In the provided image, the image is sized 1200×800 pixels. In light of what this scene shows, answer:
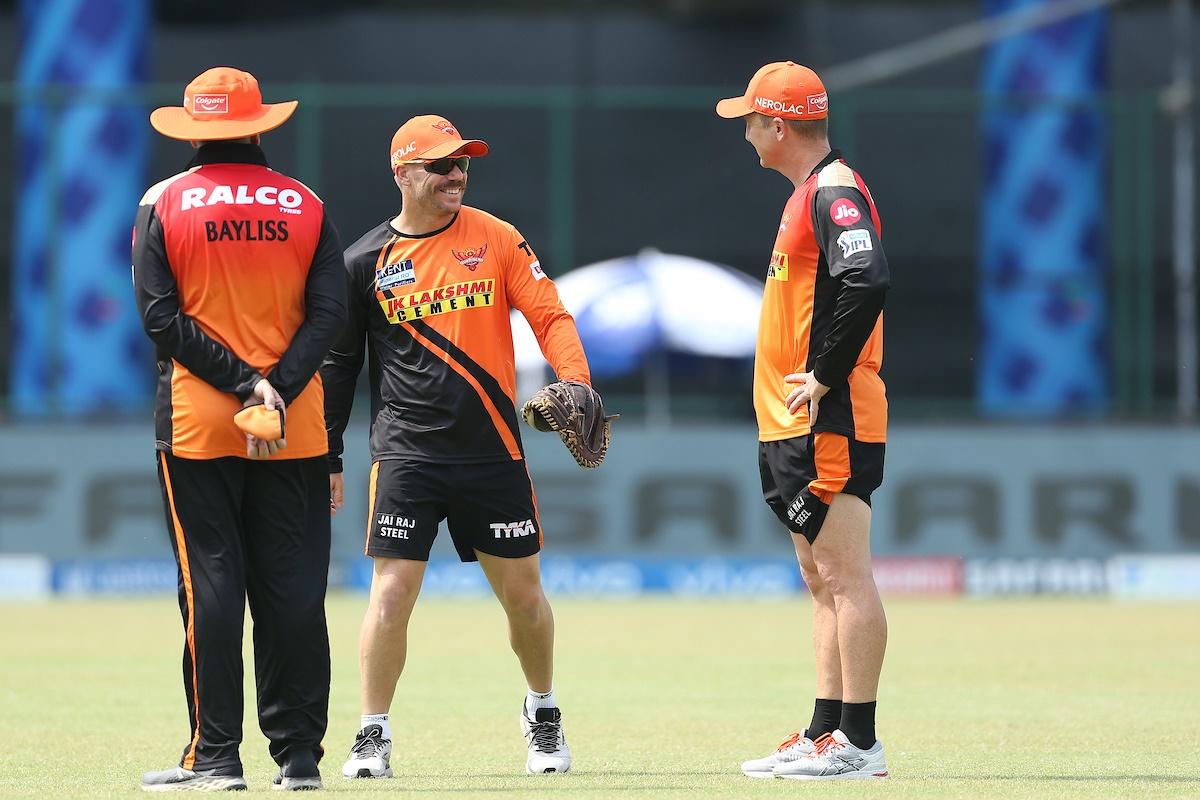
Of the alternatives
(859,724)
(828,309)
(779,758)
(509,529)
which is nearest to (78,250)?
(509,529)

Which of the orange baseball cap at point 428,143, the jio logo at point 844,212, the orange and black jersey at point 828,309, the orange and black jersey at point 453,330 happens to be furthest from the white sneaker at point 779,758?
the orange baseball cap at point 428,143

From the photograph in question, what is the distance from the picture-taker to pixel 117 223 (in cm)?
2036

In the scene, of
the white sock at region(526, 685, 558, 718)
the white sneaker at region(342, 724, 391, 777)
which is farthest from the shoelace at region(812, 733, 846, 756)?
the white sneaker at region(342, 724, 391, 777)

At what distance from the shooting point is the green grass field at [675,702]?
743 cm

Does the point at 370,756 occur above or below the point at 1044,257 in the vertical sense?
below

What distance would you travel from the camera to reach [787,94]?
7785 millimetres

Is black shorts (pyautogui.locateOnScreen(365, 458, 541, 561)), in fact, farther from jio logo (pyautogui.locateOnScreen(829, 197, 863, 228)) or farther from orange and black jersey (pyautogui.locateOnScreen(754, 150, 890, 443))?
jio logo (pyautogui.locateOnScreen(829, 197, 863, 228))

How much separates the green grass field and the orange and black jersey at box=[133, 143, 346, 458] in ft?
4.03

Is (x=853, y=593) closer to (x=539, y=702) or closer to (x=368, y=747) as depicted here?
(x=539, y=702)

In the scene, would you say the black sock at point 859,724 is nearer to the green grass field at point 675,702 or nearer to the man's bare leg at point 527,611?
the green grass field at point 675,702

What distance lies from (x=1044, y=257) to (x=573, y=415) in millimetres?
14643

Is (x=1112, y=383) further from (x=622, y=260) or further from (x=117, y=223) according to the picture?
(x=117, y=223)

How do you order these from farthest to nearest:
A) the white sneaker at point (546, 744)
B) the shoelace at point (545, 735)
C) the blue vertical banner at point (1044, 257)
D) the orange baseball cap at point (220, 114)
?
the blue vertical banner at point (1044, 257), the shoelace at point (545, 735), the white sneaker at point (546, 744), the orange baseball cap at point (220, 114)

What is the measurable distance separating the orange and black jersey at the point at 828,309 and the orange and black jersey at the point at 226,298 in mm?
1665
